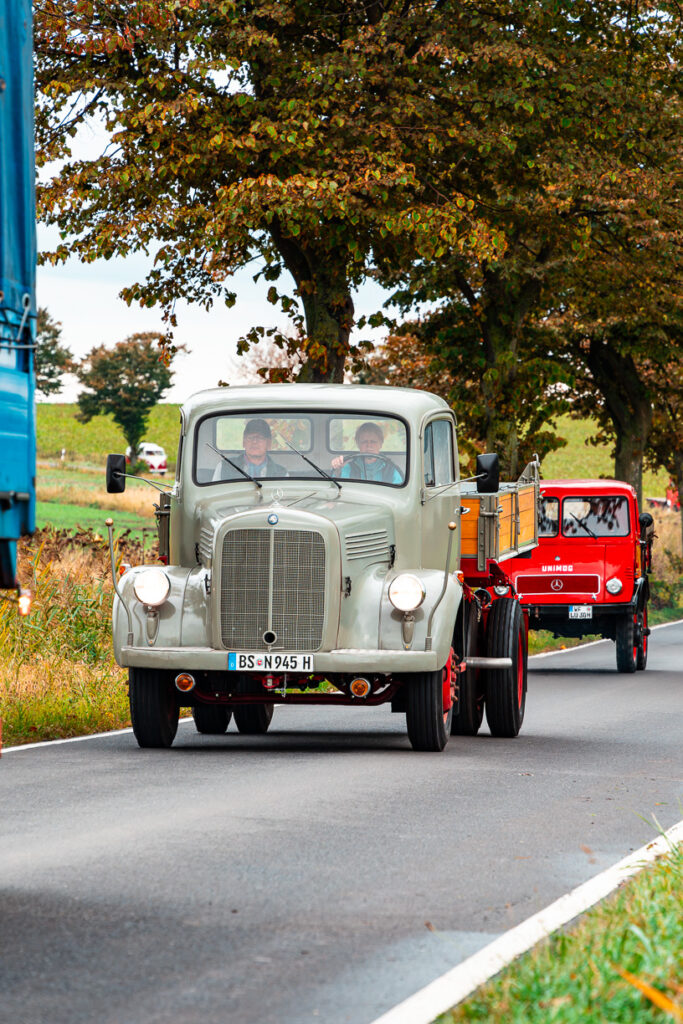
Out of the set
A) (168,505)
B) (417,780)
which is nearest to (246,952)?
(417,780)

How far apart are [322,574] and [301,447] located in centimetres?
167

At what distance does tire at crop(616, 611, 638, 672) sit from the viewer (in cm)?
2423

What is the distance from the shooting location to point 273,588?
12383 mm

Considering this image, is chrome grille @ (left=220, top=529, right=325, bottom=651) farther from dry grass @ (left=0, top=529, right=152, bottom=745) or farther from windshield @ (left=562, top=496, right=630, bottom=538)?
windshield @ (left=562, top=496, right=630, bottom=538)

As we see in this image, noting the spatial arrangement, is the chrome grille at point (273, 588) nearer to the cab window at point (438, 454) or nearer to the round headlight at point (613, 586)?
the cab window at point (438, 454)

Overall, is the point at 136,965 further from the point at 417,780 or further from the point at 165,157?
the point at 165,157

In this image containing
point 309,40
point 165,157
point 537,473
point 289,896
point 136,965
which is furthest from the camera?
point 309,40

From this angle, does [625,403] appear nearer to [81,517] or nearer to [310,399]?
[81,517]

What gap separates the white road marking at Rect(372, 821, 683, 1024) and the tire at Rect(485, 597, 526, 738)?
577cm

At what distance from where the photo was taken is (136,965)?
5.93m

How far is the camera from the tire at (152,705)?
12711mm

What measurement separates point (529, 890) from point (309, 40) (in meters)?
19.8

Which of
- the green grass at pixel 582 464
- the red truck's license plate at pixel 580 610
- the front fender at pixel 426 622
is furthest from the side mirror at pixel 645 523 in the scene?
the green grass at pixel 582 464

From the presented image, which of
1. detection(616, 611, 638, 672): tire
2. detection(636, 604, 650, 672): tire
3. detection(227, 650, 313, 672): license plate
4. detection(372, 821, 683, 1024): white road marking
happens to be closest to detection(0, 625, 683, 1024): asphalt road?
detection(372, 821, 683, 1024): white road marking
